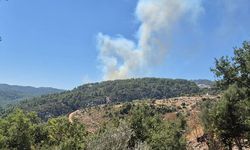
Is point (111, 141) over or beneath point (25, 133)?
beneath

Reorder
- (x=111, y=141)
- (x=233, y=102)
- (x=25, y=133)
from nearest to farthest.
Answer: (x=111, y=141) → (x=233, y=102) → (x=25, y=133)

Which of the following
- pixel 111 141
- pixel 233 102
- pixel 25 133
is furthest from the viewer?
pixel 25 133

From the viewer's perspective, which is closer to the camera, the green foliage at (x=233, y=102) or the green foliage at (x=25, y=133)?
the green foliage at (x=233, y=102)

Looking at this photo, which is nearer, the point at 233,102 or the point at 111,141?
the point at 111,141

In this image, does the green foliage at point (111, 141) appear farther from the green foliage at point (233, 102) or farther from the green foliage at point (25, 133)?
the green foliage at point (25, 133)

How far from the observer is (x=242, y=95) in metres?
46.6

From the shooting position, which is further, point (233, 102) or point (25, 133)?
point (25, 133)

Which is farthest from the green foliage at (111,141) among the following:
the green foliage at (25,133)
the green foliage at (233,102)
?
the green foliage at (25,133)

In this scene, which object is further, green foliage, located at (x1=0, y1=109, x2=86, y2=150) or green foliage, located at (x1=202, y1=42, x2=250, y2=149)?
green foliage, located at (x1=0, y1=109, x2=86, y2=150)

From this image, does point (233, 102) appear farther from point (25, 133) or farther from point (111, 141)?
point (25, 133)

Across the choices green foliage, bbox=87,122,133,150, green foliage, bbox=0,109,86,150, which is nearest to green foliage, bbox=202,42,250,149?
green foliage, bbox=87,122,133,150

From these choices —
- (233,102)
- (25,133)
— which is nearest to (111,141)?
(233,102)

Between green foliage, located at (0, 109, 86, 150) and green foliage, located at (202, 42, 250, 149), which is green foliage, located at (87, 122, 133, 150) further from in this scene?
green foliage, located at (0, 109, 86, 150)

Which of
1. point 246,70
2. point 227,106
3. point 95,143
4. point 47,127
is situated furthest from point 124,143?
point 47,127
